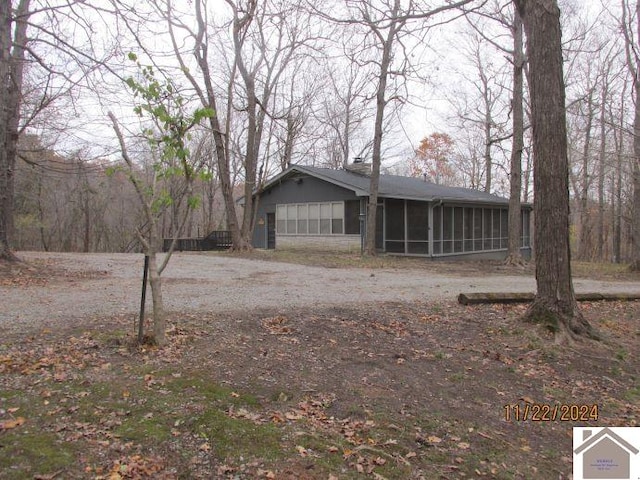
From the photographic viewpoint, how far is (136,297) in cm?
743

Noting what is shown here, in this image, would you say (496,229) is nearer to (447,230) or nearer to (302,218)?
(447,230)

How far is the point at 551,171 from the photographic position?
5.94m

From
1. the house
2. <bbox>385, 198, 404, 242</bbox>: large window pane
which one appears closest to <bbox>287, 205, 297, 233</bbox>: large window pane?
the house

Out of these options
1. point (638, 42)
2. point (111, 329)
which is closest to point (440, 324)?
point (111, 329)

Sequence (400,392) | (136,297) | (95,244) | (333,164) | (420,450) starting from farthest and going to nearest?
(333,164)
(95,244)
(136,297)
(400,392)
(420,450)

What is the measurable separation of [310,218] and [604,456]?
18.5 metres

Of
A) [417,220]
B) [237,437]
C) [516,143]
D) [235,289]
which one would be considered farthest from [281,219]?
[237,437]

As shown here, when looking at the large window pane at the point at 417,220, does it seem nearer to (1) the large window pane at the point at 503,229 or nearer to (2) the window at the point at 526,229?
(1) the large window pane at the point at 503,229

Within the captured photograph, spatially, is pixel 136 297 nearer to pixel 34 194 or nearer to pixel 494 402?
pixel 494 402

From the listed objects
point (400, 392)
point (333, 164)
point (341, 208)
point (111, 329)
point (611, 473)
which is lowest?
point (611, 473)

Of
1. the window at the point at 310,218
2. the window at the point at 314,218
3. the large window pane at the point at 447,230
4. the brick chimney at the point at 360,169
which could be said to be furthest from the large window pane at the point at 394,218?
the brick chimney at the point at 360,169

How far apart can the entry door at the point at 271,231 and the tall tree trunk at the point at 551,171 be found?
1869cm

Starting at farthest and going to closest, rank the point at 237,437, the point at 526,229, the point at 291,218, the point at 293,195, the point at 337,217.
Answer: the point at 526,229 < the point at 291,218 < the point at 293,195 < the point at 337,217 < the point at 237,437

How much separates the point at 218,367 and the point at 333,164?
32.6 meters
